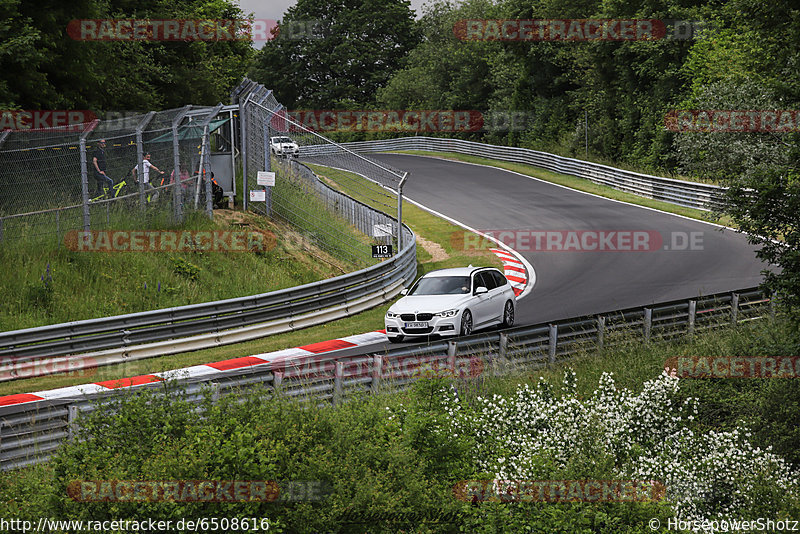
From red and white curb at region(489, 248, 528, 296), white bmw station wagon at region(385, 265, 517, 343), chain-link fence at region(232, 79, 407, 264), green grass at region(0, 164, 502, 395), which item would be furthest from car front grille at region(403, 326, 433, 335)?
red and white curb at region(489, 248, 528, 296)

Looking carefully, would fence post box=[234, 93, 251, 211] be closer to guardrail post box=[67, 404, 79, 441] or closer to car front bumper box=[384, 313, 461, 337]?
car front bumper box=[384, 313, 461, 337]

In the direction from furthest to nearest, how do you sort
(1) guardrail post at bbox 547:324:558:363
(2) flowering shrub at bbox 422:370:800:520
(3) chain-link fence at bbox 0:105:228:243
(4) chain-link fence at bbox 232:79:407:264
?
(4) chain-link fence at bbox 232:79:407:264, (3) chain-link fence at bbox 0:105:228:243, (1) guardrail post at bbox 547:324:558:363, (2) flowering shrub at bbox 422:370:800:520

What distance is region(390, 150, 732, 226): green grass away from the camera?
33688 millimetres

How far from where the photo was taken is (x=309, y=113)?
288 feet

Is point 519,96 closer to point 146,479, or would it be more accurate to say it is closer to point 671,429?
point 671,429

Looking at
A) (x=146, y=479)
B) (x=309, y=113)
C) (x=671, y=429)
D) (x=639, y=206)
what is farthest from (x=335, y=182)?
(x=309, y=113)

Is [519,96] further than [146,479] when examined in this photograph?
Yes

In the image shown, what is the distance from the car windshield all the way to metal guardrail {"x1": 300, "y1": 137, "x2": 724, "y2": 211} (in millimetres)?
9161

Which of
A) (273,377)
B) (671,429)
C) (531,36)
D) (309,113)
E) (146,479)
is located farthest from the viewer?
(309,113)

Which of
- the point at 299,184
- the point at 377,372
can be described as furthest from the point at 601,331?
the point at 299,184

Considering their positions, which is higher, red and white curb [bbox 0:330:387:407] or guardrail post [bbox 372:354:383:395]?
guardrail post [bbox 372:354:383:395]

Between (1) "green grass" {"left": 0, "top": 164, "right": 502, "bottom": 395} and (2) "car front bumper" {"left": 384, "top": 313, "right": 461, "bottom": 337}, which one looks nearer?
(1) "green grass" {"left": 0, "top": 164, "right": 502, "bottom": 395}

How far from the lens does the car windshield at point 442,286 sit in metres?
A: 18.2

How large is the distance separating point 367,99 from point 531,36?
3655 centimetres
